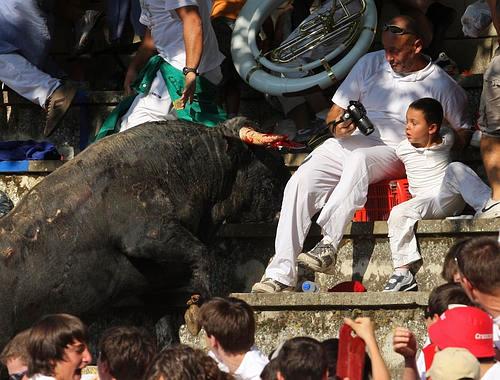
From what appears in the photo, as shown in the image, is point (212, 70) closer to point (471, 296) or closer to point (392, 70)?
point (392, 70)

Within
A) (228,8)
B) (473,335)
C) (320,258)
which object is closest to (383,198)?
(320,258)

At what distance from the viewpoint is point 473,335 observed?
6.02 metres

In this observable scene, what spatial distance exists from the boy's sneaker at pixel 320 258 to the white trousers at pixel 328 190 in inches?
1.9

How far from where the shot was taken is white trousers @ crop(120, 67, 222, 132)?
10.3 m

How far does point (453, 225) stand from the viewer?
901 cm

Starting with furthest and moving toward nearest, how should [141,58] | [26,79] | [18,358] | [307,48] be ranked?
[26,79] → [141,58] → [307,48] → [18,358]

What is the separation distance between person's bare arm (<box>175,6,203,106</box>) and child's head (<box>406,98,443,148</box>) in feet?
4.50

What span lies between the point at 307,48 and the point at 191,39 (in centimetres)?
114

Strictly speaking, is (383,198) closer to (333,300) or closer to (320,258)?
(320,258)

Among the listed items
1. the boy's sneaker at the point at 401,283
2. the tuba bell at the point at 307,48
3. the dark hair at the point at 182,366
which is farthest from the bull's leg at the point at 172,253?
the dark hair at the point at 182,366

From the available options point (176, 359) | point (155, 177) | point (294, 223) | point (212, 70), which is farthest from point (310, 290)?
point (176, 359)

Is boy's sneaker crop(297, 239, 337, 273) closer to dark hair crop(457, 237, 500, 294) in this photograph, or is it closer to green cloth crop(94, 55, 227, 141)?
green cloth crop(94, 55, 227, 141)

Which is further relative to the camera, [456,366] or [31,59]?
[31,59]

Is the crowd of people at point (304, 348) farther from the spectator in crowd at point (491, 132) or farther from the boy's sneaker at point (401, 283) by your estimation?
the spectator in crowd at point (491, 132)
